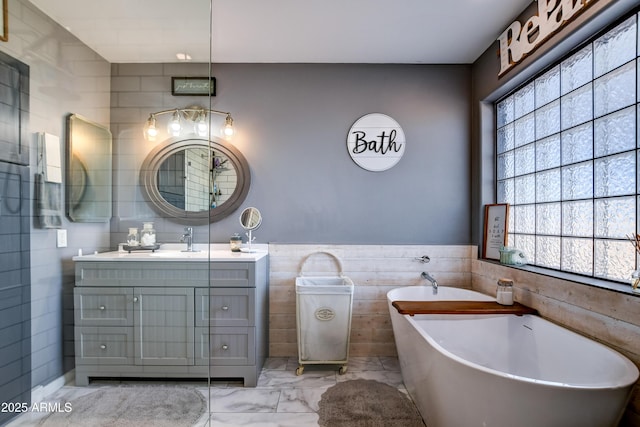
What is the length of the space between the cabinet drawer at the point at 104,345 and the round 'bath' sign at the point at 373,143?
2.17 m

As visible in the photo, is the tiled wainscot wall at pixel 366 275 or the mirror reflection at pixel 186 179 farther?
the tiled wainscot wall at pixel 366 275

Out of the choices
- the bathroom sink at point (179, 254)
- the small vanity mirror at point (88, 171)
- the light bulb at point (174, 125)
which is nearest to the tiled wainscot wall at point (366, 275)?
the bathroom sink at point (179, 254)

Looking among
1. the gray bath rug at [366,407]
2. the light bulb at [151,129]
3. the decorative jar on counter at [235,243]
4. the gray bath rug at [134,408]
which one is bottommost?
the gray bath rug at [366,407]

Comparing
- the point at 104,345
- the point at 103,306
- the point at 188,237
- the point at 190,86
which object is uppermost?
the point at 190,86

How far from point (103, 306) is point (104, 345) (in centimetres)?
21

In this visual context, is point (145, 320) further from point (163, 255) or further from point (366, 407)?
point (366, 407)

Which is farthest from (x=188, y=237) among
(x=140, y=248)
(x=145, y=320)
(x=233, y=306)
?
(x=233, y=306)

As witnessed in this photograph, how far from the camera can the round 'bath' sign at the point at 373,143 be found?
296 cm

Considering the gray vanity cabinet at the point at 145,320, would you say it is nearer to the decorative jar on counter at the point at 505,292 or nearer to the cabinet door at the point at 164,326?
the cabinet door at the point at 164,326

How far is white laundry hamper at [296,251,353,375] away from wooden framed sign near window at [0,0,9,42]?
7.21 ft

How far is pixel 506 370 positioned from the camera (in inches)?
81.4

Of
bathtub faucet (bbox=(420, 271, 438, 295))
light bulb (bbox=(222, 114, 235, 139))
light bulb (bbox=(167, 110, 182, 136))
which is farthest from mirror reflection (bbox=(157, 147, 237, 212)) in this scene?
bathtub faucet (bbox=(420, 271, 438, 295))

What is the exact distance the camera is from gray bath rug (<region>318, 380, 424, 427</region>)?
1967 mm

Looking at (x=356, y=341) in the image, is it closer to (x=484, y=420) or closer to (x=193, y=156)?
(x=484, y=420)
